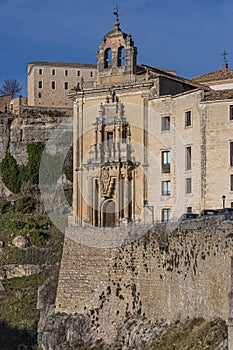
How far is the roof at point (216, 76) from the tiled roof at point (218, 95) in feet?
33.6

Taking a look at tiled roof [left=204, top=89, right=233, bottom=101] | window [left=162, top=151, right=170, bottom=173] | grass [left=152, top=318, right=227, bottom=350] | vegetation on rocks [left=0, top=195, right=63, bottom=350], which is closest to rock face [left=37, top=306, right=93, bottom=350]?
vegetation on rocks [left=0, top=195, right=63, bottom=350]

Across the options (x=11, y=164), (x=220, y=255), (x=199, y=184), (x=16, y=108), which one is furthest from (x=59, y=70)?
(x=220, y=255)

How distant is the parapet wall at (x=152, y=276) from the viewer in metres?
38.8

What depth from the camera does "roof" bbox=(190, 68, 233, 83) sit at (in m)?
65.8

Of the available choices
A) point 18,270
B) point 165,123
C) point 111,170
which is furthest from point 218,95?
point 18,270

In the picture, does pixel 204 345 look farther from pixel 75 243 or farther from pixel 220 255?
pixel 75 243

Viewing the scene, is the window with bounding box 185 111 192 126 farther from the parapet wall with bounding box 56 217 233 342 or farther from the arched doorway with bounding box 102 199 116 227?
the parapet wall with bounding box 56 217 233 342

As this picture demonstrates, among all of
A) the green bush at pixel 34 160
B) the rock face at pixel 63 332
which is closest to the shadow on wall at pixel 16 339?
the rock face at pixel 63 332

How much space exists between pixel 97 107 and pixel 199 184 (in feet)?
30.6

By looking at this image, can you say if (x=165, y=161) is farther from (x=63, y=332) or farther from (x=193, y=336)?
(x=193, y=336)

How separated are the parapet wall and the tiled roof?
9.27 meters

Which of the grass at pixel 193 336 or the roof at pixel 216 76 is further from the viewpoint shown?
the roof at pixel 216 76

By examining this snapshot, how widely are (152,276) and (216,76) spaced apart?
76.2 feet

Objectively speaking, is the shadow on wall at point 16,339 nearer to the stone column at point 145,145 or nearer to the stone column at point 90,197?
the stone column at point 90,197
